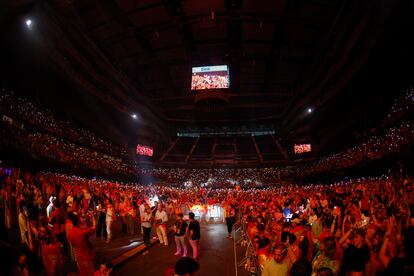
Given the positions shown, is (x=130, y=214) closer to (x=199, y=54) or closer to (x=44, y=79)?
(x=44, y=79)

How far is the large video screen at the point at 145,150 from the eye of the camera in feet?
109

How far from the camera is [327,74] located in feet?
61.7

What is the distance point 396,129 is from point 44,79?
18.2 m

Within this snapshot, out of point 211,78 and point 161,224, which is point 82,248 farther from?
point 211,78

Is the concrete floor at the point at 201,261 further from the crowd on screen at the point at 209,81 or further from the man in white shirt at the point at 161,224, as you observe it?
the crowd on screen at the point at 209,81

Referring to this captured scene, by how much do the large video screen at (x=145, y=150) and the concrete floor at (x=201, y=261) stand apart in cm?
2128

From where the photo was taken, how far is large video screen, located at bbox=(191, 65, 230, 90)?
61.1ft

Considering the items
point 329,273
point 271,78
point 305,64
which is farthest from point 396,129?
point 329,273

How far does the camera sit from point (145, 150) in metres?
34.1

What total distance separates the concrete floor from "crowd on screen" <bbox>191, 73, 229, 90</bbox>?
9546 mm

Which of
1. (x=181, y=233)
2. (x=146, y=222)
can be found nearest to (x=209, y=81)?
(x=146, y=222)

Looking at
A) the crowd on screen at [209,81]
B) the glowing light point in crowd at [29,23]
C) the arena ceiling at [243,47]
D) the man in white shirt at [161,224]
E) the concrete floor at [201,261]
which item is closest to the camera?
the concrete floor at [201,261]

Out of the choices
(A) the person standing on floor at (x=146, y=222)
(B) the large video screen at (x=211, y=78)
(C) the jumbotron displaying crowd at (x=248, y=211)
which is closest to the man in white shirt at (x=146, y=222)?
(A) the person standing on floor at (x=146, y=222)

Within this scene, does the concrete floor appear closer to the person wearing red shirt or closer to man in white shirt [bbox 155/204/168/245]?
man in white shirt [bbox 155/204/168/245]
